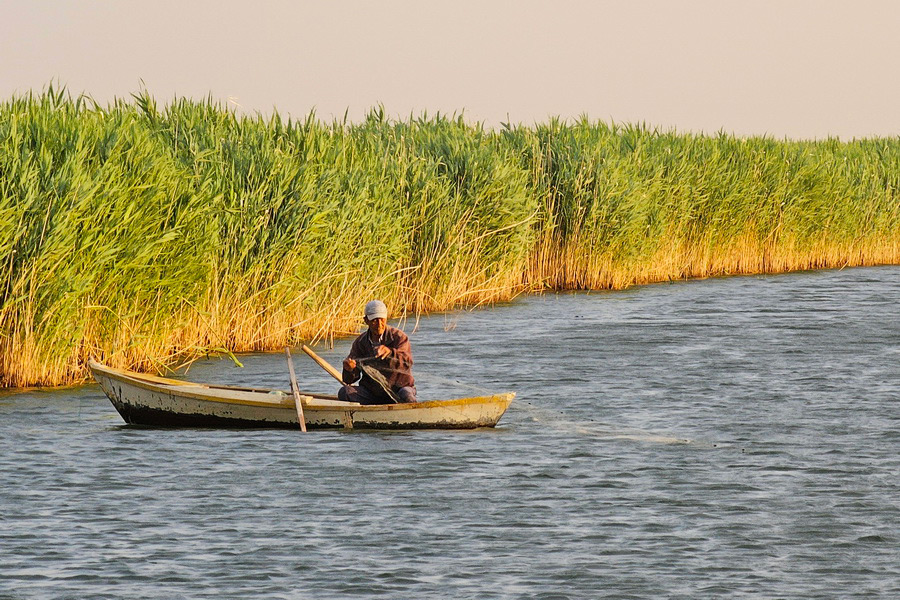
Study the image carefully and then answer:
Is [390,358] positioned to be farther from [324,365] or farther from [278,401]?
[278,401]

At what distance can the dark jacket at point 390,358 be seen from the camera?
41.2 ft

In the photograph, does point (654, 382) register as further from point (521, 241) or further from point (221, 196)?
point (521, 241)

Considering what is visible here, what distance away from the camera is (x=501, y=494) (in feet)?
31.9

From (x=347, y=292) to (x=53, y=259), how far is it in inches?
251

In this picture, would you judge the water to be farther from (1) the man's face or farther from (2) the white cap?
(2) the white cap

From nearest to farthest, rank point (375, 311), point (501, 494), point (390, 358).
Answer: point (501, 494), point (375, 311), point (390, 358)

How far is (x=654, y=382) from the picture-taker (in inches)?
625

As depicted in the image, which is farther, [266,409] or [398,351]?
[398,351]

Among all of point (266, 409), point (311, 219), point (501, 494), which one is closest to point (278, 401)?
point (266, 409)

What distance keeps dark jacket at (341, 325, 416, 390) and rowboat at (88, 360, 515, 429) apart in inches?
16.7

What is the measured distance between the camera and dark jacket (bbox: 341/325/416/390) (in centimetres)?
1256

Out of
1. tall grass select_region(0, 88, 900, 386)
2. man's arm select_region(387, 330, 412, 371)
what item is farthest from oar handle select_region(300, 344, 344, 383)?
tall grass select_region(0, 88, 900, 386)

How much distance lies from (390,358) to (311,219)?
19.4 ft

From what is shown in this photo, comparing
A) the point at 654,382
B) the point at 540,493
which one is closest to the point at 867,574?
the point at 540,493
